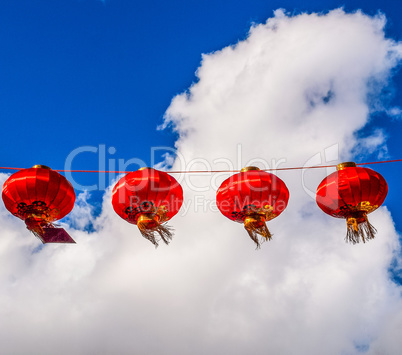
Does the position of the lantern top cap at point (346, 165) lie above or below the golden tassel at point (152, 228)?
above

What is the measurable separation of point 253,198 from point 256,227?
39 cm

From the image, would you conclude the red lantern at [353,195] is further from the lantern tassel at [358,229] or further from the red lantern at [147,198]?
the red lantern at [147,198]

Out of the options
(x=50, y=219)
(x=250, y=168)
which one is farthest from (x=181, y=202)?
(x=50, y=219)

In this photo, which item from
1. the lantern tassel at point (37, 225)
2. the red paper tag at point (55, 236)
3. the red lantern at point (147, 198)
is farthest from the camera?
the red paper tag at point (55, 236)

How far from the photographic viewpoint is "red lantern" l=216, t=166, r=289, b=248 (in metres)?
5.11

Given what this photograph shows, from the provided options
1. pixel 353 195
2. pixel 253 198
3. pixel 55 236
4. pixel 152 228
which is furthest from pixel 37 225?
pixel 353 195

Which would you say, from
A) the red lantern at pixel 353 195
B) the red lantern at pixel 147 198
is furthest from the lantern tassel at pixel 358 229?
the red lantern at pixel 147 198

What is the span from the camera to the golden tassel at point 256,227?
5.25 m

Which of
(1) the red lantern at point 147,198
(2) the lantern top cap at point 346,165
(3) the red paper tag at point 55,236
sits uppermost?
(2) the lantern top cap at point 346,165

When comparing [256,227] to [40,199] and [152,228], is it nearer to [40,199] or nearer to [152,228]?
[152,228]

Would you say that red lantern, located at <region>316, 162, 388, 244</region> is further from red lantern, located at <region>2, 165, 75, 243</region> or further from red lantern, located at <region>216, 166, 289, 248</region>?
red lantern, located at <region>2, 165, 75, 243</region>

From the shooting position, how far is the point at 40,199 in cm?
510

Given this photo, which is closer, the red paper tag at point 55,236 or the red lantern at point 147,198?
the red lantern at point 147,198

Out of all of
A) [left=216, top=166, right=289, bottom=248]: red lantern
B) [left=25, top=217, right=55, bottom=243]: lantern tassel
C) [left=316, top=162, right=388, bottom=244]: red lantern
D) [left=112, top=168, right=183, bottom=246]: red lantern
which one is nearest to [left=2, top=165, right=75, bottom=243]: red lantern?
[left=25, top=217, right=55, bottom=243]: lantern tassel
